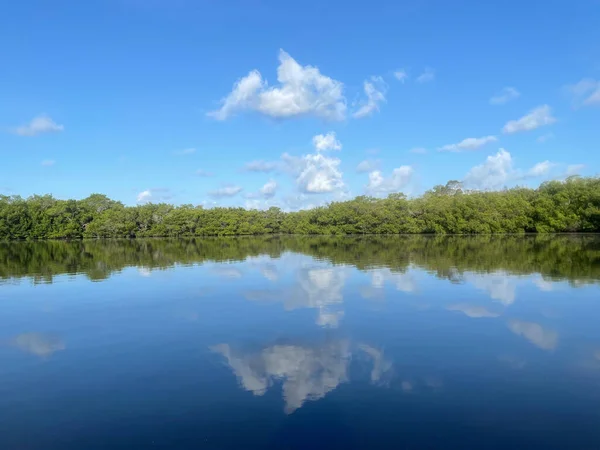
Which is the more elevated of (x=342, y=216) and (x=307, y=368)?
(x=342, y=216)

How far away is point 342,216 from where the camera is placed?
91812 millimetres

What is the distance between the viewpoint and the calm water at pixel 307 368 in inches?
269

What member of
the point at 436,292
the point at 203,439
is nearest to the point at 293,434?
the point at 203,439

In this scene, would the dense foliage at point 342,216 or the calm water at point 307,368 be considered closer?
the calm water at point 307,368

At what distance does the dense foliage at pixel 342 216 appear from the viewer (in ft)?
228

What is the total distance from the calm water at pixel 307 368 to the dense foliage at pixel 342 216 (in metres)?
56.8

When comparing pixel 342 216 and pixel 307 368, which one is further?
pixel 342 216

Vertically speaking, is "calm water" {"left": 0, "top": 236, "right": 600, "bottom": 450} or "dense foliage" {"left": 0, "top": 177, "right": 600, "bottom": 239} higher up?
"dense foliage" {"left": 0, "top": 177, "right": 600, "bottom": 239}

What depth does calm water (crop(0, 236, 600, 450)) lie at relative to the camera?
682cm

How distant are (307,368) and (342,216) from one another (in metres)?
83.0

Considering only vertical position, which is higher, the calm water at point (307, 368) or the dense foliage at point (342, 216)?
the dense foliage at point (342, 216)

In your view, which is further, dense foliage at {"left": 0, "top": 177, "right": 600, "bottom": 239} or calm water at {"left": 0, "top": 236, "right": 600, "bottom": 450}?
dense foliage at {"left": 0, "top": 177, "right": 600, "bottom": 239}

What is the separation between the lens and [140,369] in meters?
9.84

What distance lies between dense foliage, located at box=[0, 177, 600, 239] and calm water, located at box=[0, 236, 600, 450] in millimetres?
56806
